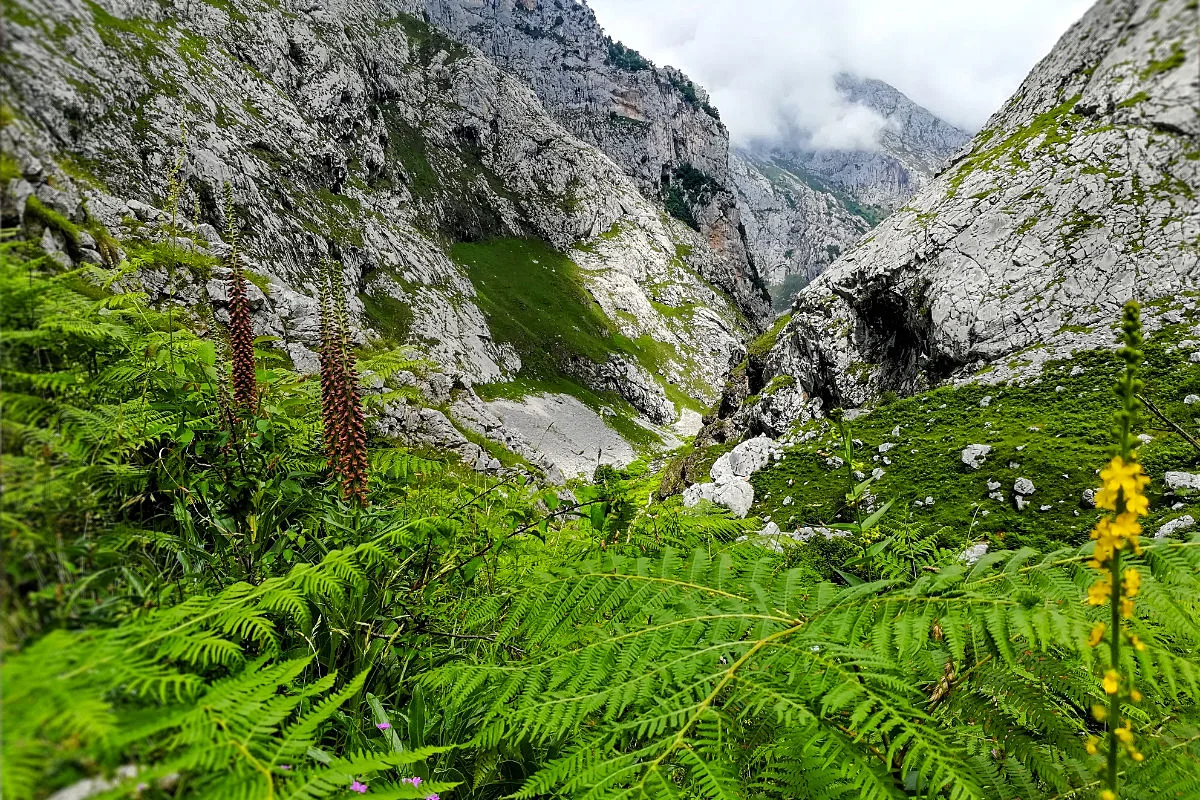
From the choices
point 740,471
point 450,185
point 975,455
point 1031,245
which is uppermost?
point 450,185


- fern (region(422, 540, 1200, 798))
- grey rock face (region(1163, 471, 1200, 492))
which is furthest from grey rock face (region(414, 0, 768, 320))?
fern (region(422, 540, 1200, 798))

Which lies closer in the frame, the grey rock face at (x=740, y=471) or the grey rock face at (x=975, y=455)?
the grey rock face at (x=975, y=455)

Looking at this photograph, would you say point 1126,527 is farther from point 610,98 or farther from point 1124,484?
point 610,98

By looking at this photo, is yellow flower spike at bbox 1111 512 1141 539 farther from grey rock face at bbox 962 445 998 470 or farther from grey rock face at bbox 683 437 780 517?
grey rock face at bbox 962 445 998 470

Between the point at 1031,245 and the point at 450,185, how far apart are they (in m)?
119

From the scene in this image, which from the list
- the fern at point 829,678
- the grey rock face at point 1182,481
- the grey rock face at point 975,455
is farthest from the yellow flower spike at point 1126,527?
the grey rock face at point 975,455

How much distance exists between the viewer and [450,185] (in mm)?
117500

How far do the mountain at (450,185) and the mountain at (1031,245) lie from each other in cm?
256

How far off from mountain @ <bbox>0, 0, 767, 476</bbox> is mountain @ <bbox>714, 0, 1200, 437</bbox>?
2.56 m

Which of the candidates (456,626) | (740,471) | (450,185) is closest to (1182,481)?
(740,471)

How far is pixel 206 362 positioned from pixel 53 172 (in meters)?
2.86

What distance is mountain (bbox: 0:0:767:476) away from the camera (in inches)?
1403

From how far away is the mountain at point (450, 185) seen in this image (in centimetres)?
3563

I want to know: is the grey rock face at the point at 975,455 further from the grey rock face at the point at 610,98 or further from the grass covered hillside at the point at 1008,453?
the grey rock face at the point at 610,98
